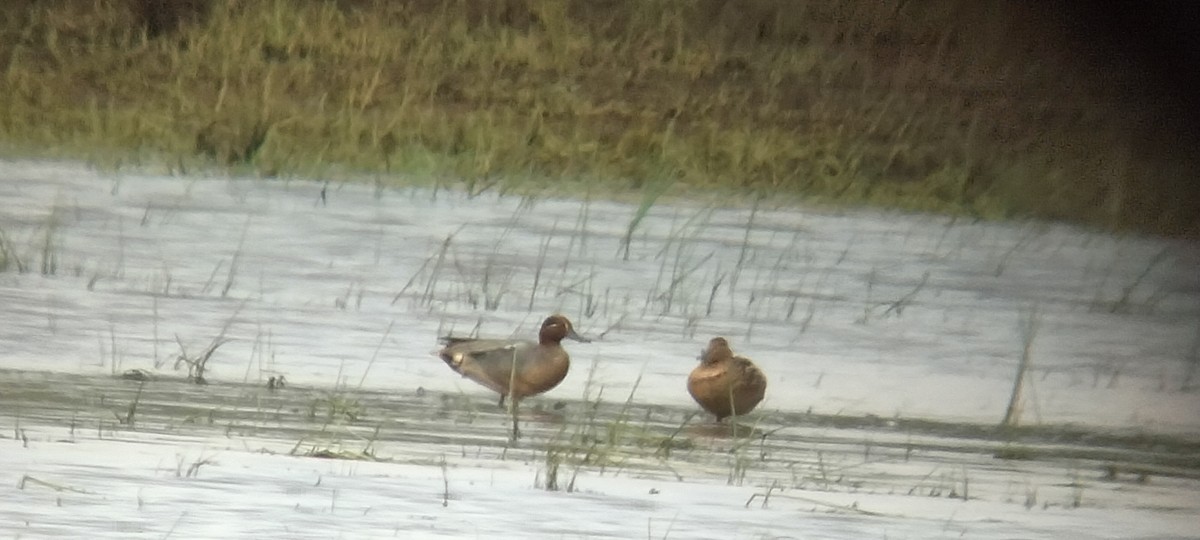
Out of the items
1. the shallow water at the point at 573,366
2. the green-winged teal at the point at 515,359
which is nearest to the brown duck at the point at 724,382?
the shallow water at the point at 573,366

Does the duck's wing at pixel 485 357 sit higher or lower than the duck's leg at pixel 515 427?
higher

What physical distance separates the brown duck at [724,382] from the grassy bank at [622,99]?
21 cm

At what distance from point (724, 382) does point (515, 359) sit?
0.83ft

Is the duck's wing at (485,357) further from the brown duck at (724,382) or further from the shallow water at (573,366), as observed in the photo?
the brown duck at (724,382)

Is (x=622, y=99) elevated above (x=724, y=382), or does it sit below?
above

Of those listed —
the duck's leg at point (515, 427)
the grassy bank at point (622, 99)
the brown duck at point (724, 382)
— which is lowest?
the duck's leg at point (515, 427)

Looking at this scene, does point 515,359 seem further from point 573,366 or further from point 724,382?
point 724,382

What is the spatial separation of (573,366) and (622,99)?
0.34 m

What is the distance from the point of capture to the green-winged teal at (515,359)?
1447 millimetres

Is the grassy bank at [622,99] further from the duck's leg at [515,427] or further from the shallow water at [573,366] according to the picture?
the duck's leg at [515,427]

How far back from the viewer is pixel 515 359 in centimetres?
145

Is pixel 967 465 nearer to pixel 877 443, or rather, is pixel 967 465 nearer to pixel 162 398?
pixel 877 443

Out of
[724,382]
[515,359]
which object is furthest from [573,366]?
[724,382]

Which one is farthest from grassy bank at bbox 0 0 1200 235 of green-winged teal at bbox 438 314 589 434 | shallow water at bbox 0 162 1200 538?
green-winged teal at bbox 438 314 589 434
